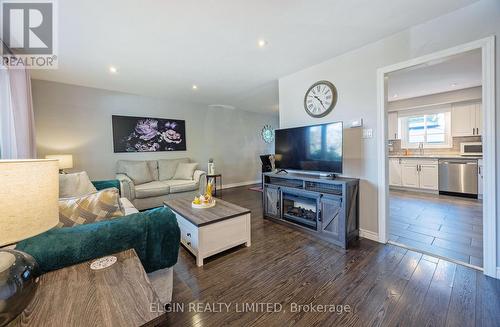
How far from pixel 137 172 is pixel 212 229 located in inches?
111

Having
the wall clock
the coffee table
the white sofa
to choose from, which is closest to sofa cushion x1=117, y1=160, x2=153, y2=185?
the coffee table

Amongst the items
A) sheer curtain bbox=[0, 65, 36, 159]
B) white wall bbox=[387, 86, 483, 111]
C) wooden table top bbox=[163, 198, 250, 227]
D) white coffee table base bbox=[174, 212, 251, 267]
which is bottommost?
white coffee table base bbox=[174, 212, 251, 267]

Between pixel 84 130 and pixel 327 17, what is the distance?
4.53 m

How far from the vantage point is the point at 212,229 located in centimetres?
210

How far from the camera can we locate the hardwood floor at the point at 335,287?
1390 millimetres

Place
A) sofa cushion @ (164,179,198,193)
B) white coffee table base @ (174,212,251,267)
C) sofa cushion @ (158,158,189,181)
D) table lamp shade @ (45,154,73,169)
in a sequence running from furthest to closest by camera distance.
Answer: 1. sofa cushion @ (158,158,189,181)
2. sofa cushion @ (164,179,198,193)
3. table lamp shade @ (45,154,73,169)
4. white coffee table base @ (174,212,251,267)

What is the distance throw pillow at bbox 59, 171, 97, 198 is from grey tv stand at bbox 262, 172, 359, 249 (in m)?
2.42

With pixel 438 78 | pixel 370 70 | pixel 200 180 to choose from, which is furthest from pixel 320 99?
pixel 200 180

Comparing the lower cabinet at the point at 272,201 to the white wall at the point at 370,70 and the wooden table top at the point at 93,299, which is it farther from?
the wooden table top at the point at 93,299

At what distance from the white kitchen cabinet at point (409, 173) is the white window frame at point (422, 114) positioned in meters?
0.73

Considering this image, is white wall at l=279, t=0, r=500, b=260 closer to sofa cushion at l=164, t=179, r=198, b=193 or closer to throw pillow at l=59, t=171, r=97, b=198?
sofa cushion at l=164, t=179, r=198, b=193

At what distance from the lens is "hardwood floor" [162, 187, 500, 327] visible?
139 cm

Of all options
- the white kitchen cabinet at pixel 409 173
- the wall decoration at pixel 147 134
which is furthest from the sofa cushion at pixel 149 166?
the white kitchen cabinet at pixel 409 173

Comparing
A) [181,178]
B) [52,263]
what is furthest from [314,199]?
[181,178]
